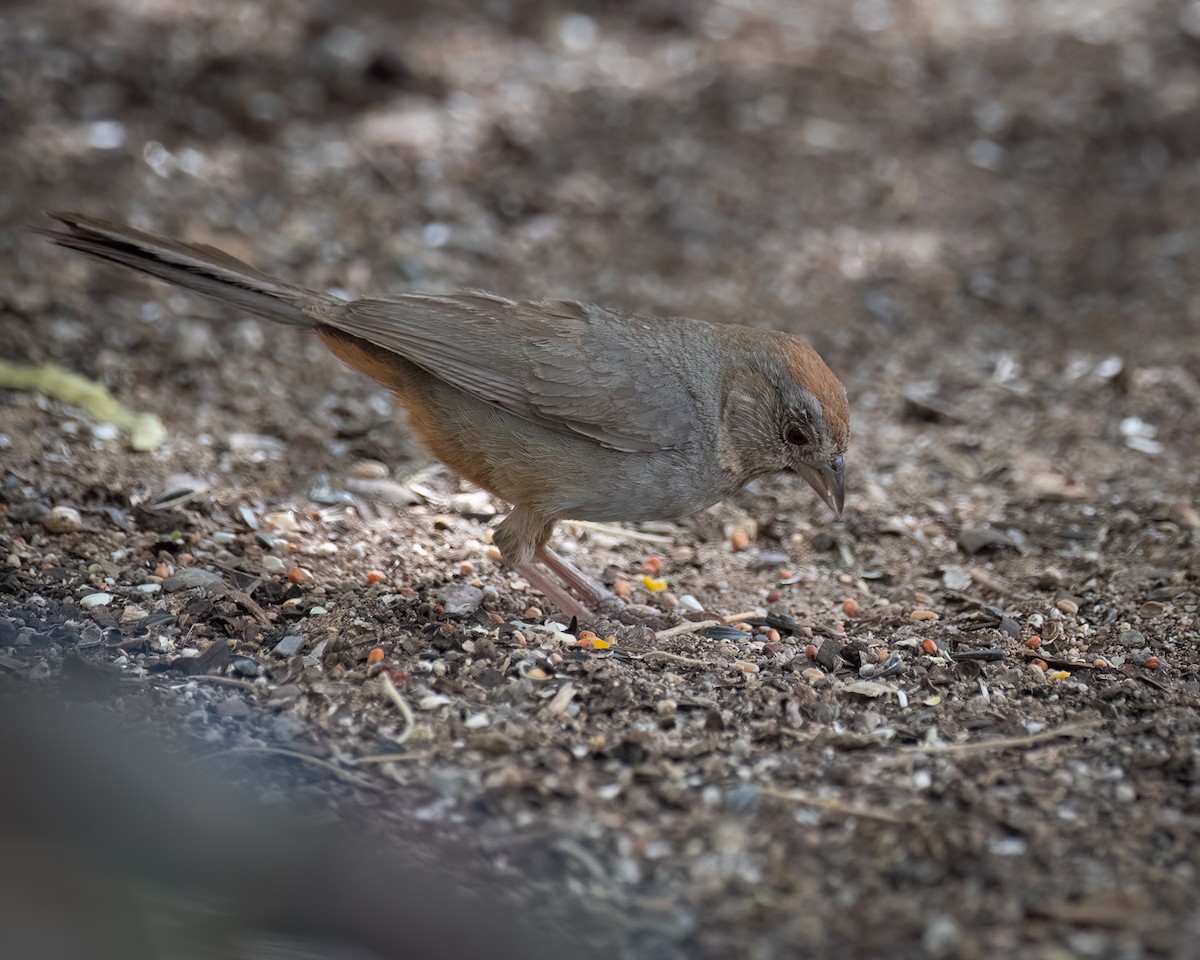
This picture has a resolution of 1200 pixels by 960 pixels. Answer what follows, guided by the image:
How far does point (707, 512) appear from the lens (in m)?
5.52

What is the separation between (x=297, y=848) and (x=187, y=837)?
0.86 ft

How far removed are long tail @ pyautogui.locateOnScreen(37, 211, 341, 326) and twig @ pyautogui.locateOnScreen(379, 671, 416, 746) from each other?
1.29 meters

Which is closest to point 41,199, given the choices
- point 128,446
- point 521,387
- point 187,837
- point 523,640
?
point 128,446

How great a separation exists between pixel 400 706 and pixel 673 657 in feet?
3.07

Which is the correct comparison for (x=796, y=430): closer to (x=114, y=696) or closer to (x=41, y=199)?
(x=114, y=696)

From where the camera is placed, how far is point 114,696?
3705mm

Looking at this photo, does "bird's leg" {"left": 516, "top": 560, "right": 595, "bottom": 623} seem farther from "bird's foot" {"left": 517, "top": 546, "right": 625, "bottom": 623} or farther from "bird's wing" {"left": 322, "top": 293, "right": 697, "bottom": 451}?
"bird's wing" {"left": 322, "top": 293, "right": 697, "bottom": 451}

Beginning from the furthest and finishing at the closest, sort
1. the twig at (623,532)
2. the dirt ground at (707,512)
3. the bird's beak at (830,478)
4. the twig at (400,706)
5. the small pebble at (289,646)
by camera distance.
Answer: the twig at (623,532) → the bird's beak at (830,478) → the small pebble at (289,646) → the twig at (400,706) → the dirt ground at (707,512)

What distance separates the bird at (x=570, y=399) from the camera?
4.31 m

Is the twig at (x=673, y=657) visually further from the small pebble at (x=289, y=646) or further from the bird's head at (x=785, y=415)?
the small pebble at (x=289, y=646)

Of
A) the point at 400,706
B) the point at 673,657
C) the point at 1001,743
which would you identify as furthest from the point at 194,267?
the point at 1001,743

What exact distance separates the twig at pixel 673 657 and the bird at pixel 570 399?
355mm

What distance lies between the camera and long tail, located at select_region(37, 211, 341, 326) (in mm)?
4081

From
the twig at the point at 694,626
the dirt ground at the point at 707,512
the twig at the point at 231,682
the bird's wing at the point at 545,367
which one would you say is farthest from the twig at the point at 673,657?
the twig at the point at 231,682
